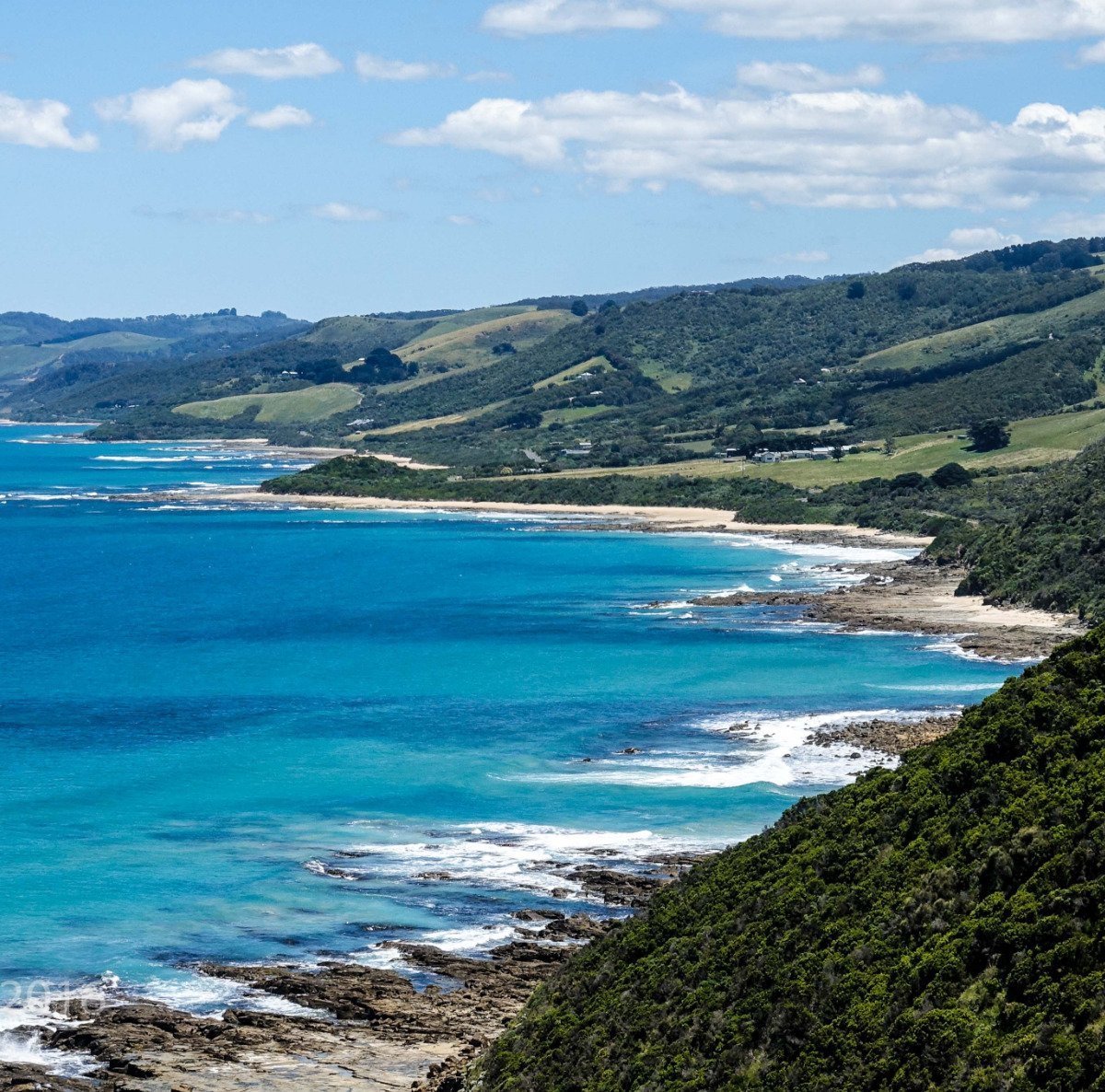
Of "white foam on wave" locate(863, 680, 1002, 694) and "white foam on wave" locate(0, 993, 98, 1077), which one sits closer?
"white foam on wave" locate(0, 993, 98, 1077)

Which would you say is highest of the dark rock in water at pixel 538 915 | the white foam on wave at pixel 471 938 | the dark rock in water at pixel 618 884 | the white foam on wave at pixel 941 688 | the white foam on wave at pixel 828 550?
the white foam on wave at pixel 828 550

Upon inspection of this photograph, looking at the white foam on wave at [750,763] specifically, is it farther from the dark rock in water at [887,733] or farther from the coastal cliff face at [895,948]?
the coastal cliff face at [895,948]

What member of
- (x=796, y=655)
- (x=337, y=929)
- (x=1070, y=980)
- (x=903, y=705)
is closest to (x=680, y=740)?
(x=903, y=705)

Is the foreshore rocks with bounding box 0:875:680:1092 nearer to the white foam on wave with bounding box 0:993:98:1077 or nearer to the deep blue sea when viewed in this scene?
the white foam on wave with bounding box 0:993:98:1077

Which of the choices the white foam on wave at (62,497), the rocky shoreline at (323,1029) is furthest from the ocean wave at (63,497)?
the rocky shoreline at (323,1029)

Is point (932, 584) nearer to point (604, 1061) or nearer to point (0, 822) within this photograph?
point (0, 822)

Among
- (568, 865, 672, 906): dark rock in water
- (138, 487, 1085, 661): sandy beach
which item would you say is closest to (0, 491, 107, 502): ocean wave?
(138, 487, 1085, 661): sandy beach
